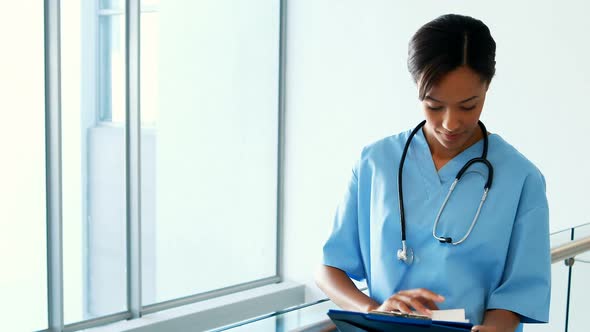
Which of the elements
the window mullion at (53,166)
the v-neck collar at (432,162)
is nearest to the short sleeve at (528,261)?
the v-neck collar at (432,162)

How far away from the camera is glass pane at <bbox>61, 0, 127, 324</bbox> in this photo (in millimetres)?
3697

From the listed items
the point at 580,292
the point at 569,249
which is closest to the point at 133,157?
the point at 580,292

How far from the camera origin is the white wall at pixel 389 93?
3.03 m

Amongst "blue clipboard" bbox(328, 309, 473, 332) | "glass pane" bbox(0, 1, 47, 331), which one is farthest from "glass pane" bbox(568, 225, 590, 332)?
"glass pane" bbox(0, 1, 47, 331)

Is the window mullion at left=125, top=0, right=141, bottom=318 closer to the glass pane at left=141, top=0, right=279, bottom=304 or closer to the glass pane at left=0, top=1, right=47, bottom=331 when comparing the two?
the glass pane at left=141, top=0, right=279, bottom=304

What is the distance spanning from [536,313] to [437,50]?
0.44 meters

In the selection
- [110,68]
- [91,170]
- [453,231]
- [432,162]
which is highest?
[110,68]

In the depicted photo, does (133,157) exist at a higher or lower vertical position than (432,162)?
lower

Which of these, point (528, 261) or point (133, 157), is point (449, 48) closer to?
point (528, 261)

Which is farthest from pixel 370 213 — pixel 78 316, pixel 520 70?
pixel 78 316

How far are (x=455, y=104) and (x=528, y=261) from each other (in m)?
0.27

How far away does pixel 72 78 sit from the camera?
3.71m

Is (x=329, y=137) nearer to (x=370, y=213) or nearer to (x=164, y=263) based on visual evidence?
(x=164, y=263)

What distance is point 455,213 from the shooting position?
1.11m
